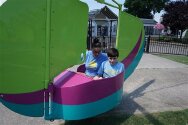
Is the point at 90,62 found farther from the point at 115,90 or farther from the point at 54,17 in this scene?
the point at 54,17

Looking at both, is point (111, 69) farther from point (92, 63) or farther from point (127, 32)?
point (127, 32)

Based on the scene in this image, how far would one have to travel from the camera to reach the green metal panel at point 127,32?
6.09 metres

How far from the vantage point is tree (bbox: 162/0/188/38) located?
135ft

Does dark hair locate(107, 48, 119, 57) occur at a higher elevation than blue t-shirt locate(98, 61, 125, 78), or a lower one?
higher

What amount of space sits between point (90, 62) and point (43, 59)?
1.76m

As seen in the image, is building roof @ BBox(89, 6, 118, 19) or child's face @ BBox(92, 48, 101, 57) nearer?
child's face @ BBox(92, 48, 101, 57)

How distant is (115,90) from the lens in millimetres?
4703

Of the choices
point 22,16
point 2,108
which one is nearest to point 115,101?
point 22,16

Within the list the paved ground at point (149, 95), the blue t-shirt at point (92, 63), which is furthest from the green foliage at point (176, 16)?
the blue t-shirt at point (92, 63)

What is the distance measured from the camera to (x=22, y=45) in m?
3.59

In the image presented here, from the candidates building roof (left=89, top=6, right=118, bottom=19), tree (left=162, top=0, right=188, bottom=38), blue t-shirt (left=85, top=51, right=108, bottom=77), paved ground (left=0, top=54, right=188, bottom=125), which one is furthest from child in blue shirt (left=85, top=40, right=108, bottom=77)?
tree (left=162, top=0, right=188, bottom=38)

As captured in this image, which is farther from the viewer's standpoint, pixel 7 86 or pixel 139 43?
pixel 139 43

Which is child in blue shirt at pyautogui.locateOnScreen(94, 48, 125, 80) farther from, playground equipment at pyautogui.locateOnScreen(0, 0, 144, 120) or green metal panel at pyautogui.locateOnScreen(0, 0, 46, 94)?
green metal panel at pyautogui.locateOnScreen(0, 0, 46, 94)

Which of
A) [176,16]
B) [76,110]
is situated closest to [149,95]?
[76,110]
